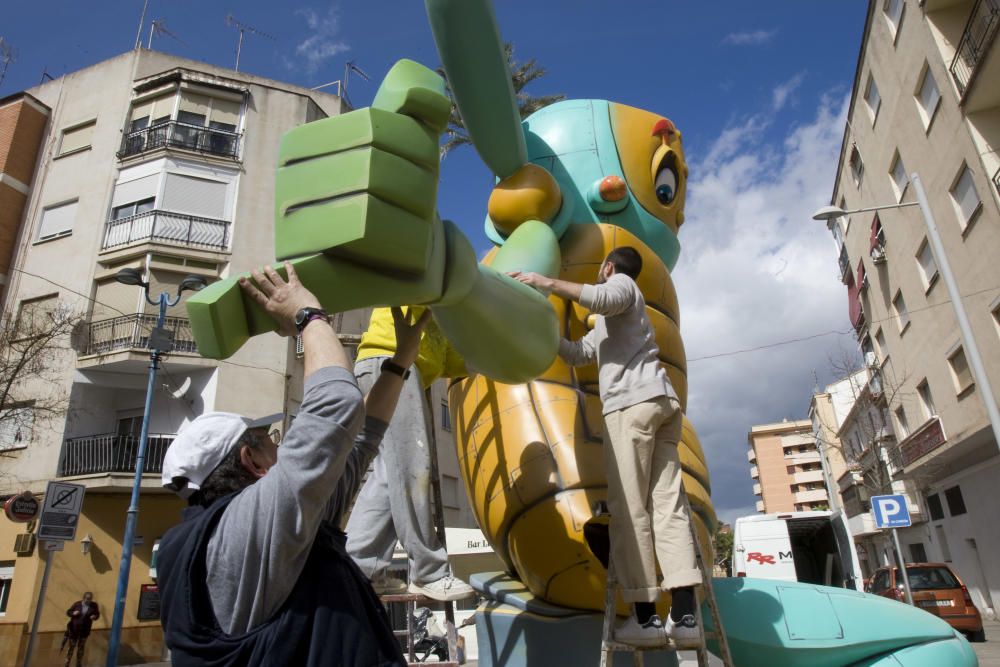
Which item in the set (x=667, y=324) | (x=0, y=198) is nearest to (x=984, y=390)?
(x=667, y=324)

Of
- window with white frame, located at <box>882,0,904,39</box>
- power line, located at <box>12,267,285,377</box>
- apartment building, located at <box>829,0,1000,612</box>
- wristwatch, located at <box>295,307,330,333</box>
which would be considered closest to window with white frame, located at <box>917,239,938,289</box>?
apartment building, located at <box>829,0,1000,612</box>

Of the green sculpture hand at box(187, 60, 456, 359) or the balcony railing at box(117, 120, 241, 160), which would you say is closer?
the green sculpture hand at box(187, 60, 456, 359)

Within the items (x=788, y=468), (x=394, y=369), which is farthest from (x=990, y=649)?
(x=788, y=468)

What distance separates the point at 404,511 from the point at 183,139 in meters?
18.7

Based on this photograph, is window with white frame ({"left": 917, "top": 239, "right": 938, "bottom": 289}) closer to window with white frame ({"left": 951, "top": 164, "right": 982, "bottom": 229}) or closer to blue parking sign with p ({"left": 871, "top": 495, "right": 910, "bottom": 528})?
window with white frame ({"left": 951, "top": 164, "right": 982, "bottom": 229})

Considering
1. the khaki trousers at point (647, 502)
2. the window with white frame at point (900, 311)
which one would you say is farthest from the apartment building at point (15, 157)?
the window with white frame at point (900, 311)

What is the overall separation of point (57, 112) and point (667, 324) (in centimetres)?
2243

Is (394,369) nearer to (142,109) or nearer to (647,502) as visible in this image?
(647,502)

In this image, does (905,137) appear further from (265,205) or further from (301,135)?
(301,135)

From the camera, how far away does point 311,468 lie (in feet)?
4.59

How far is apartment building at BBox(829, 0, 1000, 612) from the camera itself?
14062 mm

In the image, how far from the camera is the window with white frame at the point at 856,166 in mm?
22141

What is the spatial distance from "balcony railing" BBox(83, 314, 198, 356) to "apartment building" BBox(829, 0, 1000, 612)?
17.3 m

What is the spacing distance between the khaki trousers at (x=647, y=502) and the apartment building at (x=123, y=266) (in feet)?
48.4
